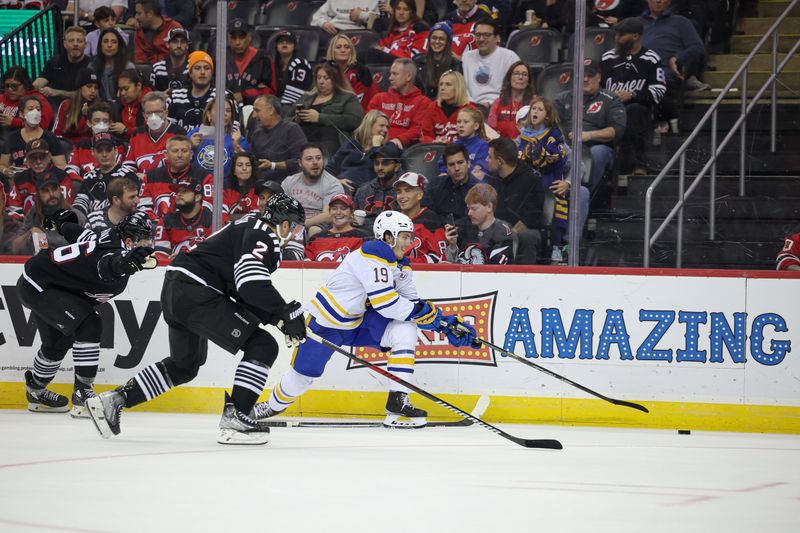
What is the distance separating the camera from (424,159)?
27.1ft

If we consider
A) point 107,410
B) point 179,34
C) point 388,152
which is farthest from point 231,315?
point 179,34

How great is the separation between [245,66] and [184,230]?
178 cm

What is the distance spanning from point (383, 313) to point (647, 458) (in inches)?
74.1

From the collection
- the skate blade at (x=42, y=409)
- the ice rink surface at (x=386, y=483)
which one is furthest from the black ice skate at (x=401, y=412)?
the skate blade at (x=42, y=409)

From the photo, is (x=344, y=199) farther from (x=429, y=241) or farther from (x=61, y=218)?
(x=61, y=218)

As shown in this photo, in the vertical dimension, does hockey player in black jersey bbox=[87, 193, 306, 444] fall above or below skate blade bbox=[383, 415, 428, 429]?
above

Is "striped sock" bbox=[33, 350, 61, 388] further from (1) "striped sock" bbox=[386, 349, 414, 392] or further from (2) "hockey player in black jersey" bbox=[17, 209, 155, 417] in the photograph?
(1) "striped sock" bbox=[386, 349, 414, 392]

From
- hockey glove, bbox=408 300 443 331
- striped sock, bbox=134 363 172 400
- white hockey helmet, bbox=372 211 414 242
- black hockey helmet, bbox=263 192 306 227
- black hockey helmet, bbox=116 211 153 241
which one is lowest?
striped sock, bbox=134 363 172 400

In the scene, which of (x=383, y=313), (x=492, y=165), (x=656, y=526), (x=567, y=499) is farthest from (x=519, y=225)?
(x=656, y=526)

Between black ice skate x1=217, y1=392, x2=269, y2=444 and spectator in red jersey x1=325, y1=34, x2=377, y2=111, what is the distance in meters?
4.00

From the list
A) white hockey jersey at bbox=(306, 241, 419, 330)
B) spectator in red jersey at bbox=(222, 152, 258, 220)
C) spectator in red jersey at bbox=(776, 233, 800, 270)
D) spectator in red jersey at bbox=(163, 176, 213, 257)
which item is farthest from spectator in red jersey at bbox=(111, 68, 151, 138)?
spectator in red jersey at bbox=(776, 233, 800, 270)

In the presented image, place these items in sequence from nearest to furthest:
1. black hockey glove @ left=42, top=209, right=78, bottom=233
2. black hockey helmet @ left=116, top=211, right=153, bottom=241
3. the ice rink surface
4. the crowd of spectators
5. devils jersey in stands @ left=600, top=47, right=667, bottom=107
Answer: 1. the ice rink surface
2. black hockey helmet @ left=116, top=211, right=153, bottom=241
3. black hockey glove @ left=42, top=209, right=78, bottom=233
4. the crowd of spectators
5. devils jersey in stands @ left=600, top=47, right=667, bottom=107

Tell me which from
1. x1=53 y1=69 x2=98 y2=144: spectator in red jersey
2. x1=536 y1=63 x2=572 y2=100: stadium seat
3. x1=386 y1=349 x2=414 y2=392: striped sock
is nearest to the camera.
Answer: x1=386 y1=349 x2=414 y2=392: striped sock

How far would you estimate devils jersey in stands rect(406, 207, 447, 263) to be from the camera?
776 centimetres
